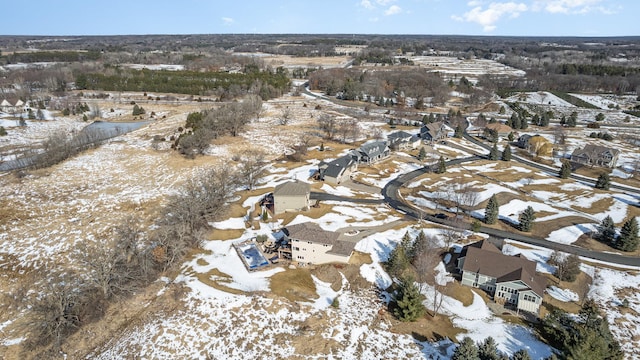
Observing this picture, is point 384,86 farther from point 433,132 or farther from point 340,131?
point 340,131

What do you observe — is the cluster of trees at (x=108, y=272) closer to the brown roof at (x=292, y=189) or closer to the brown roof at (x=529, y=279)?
the brown roof at (x=292, y=189)

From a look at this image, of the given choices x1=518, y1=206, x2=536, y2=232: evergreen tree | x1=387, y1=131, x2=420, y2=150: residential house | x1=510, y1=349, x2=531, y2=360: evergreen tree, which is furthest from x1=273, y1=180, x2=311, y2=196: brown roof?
x1=387, y1=131, x2=420, y2=150: residential house

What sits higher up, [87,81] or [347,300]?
[87,81]

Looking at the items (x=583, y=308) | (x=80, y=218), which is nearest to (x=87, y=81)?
(x=80, y=218)

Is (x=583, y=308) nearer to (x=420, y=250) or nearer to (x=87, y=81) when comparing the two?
(x=420, y=250)

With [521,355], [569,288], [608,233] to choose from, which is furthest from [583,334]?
[608,233]

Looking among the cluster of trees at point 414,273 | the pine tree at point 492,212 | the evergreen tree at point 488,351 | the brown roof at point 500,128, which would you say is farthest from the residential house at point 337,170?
the brown roof at point 500,128

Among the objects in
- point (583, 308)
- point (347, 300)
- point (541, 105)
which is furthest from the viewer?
point (541, 105)
